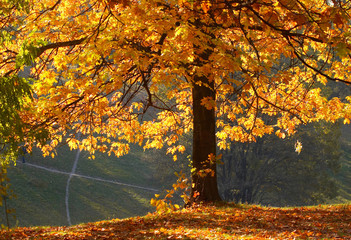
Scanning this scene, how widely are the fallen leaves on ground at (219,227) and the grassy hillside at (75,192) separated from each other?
1632 centimetres

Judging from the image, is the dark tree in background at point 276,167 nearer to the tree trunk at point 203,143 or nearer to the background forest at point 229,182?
the background forest at point 229,182

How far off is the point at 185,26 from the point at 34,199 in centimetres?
2308

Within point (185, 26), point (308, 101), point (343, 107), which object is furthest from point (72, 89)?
point (343, 107)

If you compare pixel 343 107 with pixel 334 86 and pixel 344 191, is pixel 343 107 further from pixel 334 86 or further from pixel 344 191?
pixel 344 191

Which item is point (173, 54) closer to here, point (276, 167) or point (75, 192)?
point (276, 167)

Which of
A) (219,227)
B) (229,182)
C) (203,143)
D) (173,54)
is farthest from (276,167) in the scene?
(173,54)

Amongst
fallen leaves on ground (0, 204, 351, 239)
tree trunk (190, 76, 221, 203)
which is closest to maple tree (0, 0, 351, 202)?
tree trunk (190, 76, 221, 203)

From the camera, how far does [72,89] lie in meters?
7.97

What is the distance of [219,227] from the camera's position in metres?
6.66

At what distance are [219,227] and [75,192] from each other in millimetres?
23600

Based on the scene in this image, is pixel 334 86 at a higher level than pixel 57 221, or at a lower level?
higher

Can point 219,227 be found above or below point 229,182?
above

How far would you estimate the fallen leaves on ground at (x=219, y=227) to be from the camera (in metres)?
5.76

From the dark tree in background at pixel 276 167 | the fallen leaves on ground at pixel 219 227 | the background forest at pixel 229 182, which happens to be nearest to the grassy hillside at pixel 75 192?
the background forest at pixel 229 182
